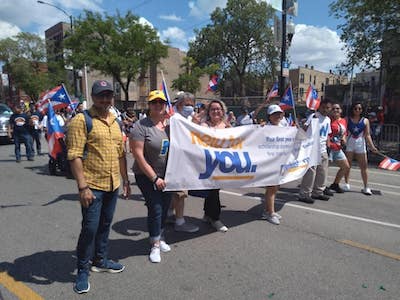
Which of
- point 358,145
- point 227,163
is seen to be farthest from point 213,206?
point 358,145

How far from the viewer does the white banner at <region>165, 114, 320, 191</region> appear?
3859 mm

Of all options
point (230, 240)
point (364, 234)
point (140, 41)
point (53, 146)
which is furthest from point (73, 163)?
point (140, 41)

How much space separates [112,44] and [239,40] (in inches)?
985

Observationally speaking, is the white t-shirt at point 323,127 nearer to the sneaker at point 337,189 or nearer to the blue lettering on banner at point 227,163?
the sneaker at point 337,189

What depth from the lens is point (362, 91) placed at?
37.3 m

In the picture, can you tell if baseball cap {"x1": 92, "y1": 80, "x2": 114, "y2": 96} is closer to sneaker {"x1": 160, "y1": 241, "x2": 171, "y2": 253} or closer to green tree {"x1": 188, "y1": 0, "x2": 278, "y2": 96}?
sneaker {"x1": 160, "y1": 241, "x2": 171, "y2": 253}

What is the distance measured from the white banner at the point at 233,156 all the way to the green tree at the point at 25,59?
48.2 m

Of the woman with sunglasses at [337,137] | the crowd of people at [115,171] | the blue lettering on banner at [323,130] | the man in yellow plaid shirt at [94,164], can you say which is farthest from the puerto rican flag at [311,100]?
the man in yellow plaid shirt at [94,164]

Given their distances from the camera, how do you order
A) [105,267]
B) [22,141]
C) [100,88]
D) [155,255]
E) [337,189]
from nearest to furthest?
[100,88]
[105,267]
[155,255]
[337,189]
[22,141]

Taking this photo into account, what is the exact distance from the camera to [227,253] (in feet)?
12.8

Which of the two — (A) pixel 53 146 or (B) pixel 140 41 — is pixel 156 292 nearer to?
(A) pixel 53 146

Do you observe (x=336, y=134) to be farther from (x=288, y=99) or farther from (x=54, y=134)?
(x=54, y=134)

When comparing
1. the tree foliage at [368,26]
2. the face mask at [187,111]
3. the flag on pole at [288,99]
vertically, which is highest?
the tree foliage at [368,26]

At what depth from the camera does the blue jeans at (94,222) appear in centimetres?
298
